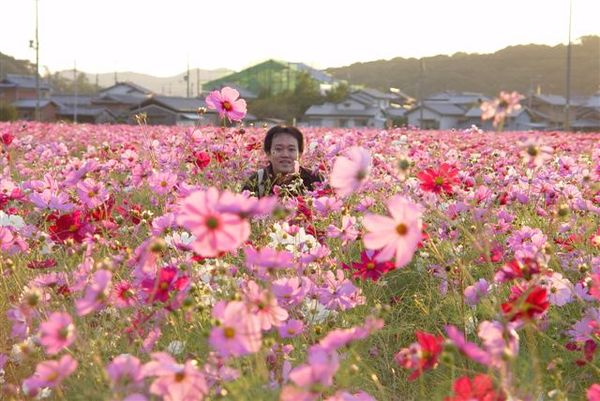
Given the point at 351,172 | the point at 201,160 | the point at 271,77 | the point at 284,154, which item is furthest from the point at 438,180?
the point at 271,77

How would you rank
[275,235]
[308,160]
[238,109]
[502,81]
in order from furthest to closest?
[502,81] → [308,160] → [238,109] → [275,235]

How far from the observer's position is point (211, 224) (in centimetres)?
93

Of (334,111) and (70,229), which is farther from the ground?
(334,111)

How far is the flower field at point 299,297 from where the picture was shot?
97cm

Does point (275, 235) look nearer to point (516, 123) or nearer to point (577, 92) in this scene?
point (516, 123)

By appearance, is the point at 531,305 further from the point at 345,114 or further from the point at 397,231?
the point at 345,114

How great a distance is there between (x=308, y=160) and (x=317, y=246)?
8.76 ft

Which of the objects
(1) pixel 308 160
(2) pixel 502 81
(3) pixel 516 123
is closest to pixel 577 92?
(2) pixel 502 81

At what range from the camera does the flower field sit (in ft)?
3.19

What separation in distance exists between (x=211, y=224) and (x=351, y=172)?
0.27 metres

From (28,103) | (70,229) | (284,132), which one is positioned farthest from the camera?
(28,103)

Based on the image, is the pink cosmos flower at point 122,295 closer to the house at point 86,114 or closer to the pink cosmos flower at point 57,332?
the pink cosmos flower at point 57,332

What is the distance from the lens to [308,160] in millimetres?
4438

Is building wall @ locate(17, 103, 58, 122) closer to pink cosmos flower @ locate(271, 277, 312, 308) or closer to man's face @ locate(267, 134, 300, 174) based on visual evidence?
man's face @ locate(267, 134, 300, 174)
